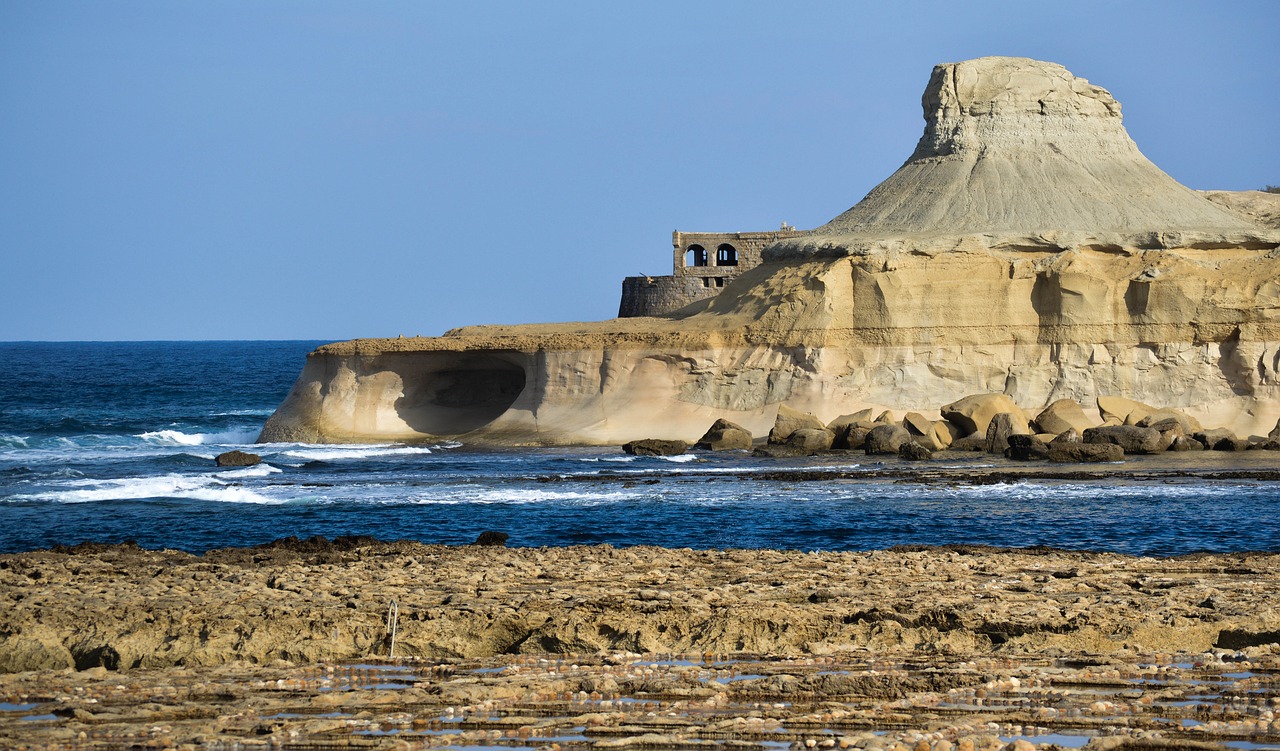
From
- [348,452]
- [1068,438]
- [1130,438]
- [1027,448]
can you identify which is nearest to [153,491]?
[348,452]

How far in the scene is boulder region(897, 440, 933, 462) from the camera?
1344 inches

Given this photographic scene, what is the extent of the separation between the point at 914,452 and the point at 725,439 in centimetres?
537

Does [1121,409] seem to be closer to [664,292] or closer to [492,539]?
[492,539]

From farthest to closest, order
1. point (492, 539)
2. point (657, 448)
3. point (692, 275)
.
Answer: point (692, 275) < point (657, 448) < point (492, 539)

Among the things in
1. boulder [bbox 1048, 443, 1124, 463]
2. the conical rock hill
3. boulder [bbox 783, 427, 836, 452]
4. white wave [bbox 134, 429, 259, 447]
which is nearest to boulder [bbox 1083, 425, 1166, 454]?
boulder [bbox 1048, 443, 1124, 463]

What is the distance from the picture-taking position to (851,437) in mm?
36531

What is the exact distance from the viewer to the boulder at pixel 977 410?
3666 cm

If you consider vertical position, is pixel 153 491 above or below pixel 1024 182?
below

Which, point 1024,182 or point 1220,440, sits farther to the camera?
point 1024,182

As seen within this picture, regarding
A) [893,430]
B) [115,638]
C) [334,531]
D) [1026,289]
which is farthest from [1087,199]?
[115,638]

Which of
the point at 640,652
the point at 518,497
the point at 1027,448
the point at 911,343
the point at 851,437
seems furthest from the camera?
the point at 911,343

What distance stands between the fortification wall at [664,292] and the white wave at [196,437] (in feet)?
65.8

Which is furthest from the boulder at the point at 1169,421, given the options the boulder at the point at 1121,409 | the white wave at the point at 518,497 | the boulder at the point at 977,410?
the white wave at the point at 518,497

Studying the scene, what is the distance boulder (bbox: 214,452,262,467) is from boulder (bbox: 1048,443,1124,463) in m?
18.8
